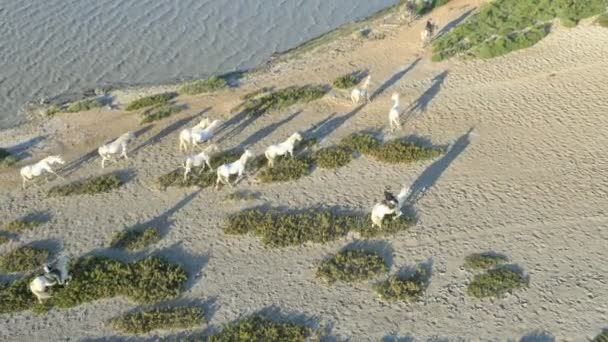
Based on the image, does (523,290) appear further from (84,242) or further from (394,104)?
(84,242)

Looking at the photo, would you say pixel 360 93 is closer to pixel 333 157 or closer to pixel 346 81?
pixel 346 81

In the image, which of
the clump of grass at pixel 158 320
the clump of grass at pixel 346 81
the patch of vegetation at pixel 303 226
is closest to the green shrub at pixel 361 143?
the patch of vegetation at pixel 303 226

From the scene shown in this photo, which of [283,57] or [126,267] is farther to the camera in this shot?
[283,57]

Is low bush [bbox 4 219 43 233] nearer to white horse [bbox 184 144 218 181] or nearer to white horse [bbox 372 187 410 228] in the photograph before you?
white horse [bbox 184 144 218 181]

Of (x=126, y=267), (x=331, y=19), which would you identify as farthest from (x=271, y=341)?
(x=331, y=19)

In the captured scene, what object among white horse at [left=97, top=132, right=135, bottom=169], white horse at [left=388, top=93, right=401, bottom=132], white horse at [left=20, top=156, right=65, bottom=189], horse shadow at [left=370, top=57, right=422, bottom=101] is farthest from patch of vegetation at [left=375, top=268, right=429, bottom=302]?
white horse at [left=20, top=156, right=65, bottom=189]

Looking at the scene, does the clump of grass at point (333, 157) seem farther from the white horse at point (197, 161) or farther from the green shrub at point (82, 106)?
the green shrub at point (82, 106)
